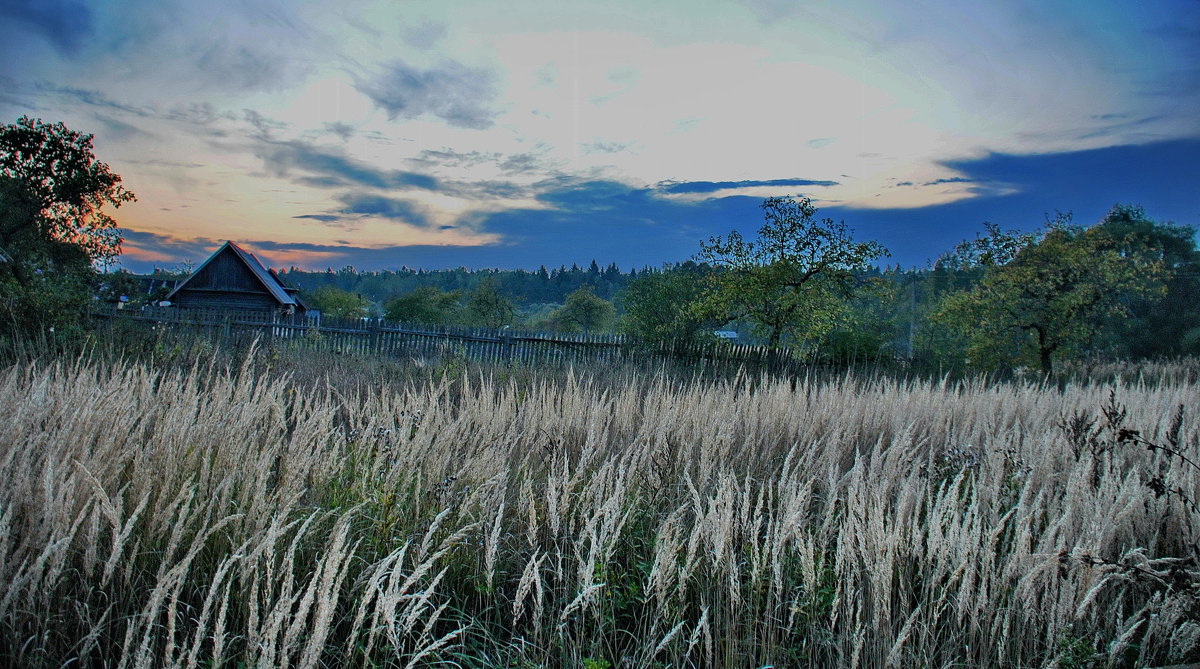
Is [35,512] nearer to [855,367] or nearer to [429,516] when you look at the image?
[429,516]

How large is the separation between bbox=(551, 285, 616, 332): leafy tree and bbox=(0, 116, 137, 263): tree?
40.6 meters

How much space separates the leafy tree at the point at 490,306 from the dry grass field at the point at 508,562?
57539mm

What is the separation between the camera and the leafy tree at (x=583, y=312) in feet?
214

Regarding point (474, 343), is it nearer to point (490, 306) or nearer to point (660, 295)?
point (660, 295)

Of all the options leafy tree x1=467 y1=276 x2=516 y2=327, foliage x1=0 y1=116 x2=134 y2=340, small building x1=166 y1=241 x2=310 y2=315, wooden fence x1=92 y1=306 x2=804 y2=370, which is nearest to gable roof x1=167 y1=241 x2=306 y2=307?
small building x1=166 y1=241 x2=310 y2=315

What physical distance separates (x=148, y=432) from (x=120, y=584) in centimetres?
185

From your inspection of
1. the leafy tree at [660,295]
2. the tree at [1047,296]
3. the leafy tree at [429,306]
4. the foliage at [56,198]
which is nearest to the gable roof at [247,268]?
the foliage at [56,198]

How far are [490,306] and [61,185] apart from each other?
35.4 m

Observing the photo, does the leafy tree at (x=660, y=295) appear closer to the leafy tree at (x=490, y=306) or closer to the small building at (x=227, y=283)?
the small building at (x=227, y=283)

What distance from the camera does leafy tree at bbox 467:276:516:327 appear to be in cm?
6075

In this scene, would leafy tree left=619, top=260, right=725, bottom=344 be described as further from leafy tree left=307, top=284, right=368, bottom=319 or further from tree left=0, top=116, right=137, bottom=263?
leafy tree left=307, top=284, right=368, bottom=319

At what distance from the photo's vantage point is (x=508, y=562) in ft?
8.98

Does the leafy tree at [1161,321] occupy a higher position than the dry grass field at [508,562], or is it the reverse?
the leafy tree at [1161,321]

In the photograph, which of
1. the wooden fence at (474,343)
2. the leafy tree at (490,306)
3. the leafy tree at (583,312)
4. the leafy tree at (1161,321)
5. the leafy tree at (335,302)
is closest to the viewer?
the wooden fence at (474,343)
